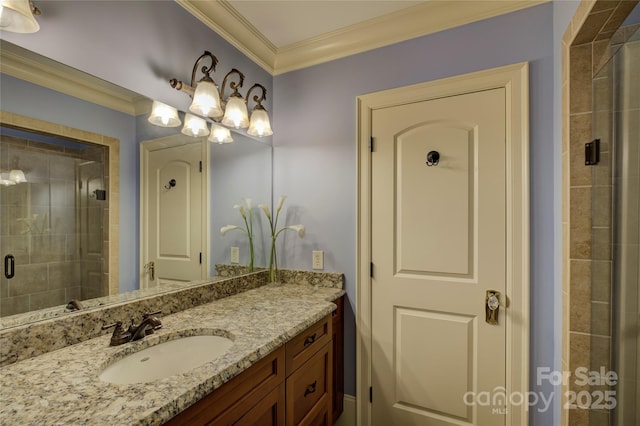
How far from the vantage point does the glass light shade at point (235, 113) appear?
5.34 ft

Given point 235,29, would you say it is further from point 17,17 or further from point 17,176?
point 17,176

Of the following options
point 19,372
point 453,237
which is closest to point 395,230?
point 453,237

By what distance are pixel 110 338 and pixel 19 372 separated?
0.26 meters

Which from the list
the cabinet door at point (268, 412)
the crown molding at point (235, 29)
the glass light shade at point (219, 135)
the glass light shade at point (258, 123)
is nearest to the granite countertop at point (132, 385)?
the cabinet door at point (268, 412)

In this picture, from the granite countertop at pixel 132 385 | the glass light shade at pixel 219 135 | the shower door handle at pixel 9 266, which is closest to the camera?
the granite countertop at pixel 132 385

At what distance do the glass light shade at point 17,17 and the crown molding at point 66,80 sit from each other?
51mm

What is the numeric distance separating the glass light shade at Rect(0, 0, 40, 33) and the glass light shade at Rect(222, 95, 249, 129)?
2.66 feet

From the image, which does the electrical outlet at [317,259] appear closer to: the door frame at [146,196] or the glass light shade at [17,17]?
the door frame at [146,196]

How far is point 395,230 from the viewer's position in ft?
5.60

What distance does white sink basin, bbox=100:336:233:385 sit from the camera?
91 cm

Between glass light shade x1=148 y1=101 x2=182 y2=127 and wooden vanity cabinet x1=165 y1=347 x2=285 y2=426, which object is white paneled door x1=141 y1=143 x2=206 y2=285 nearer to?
glass light shade x1=148 y1=101 x2=182 y2=127

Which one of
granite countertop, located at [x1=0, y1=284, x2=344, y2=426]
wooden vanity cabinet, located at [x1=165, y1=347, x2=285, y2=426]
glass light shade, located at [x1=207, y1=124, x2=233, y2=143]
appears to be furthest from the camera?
glass light shade, located at [x1=207, y1=124, x2=233, y2=143]

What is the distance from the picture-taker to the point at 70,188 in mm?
1019

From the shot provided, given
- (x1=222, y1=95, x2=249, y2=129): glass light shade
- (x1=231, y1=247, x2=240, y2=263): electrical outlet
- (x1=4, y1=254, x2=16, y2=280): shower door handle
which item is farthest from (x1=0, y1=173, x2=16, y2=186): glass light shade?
(x1=231, y1=247, x2=240, y2=263): electrical outlet
